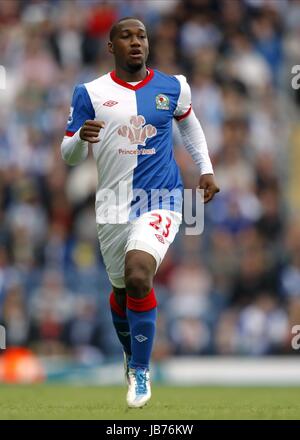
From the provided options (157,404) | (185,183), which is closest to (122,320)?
(157,404)

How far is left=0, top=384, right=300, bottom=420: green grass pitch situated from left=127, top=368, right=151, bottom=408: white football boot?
62mm

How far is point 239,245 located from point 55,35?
494 centimetres

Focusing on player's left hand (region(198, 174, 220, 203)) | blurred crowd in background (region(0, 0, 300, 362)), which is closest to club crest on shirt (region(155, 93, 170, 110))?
player's left hand (region(198, 174, 220, 203))

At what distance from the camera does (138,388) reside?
8336 millimetres

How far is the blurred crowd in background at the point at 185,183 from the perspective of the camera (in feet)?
49.5

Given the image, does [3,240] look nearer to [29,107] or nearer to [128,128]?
[29,107]

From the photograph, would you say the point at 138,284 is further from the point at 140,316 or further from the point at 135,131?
the point at 135,131

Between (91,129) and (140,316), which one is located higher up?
(91,129)

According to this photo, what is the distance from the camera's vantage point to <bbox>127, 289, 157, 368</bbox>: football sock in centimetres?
839

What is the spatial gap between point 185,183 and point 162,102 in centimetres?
727

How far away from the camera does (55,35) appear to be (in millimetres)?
18484

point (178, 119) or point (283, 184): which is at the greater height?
point (178, 119)

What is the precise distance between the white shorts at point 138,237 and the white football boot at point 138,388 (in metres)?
0.78
